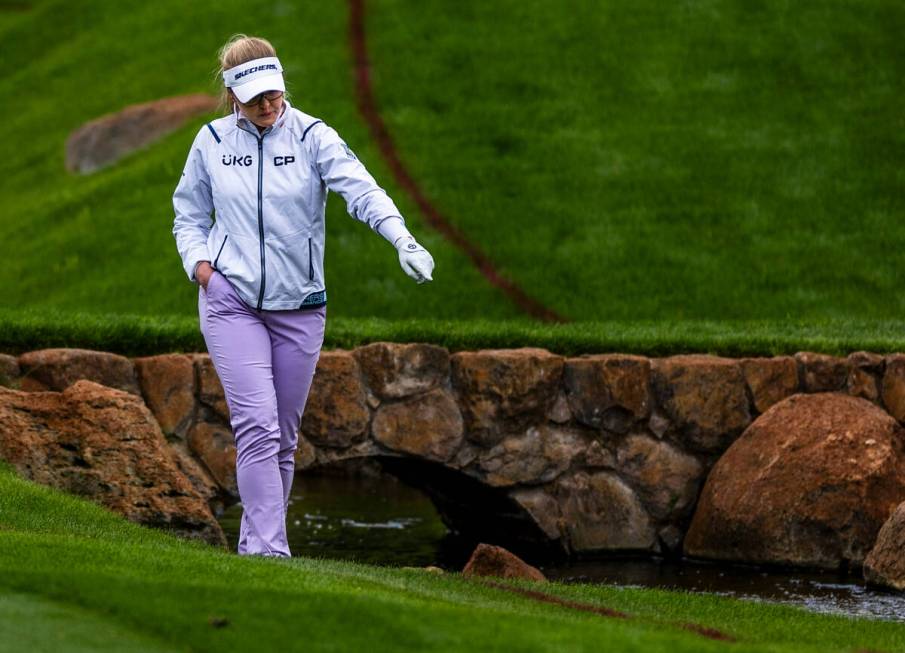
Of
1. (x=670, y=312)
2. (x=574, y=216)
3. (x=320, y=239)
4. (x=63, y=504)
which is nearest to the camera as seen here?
(x=320, y=239)

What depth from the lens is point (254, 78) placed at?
23.6 feet

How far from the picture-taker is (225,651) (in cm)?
490

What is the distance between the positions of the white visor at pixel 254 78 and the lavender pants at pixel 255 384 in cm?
89

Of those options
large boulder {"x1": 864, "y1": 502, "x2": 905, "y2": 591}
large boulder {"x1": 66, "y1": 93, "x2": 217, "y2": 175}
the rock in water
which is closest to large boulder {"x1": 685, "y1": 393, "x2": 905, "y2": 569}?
large boulder {"x1": 864, "y1": 502, "x2": 905, "y2": 591}

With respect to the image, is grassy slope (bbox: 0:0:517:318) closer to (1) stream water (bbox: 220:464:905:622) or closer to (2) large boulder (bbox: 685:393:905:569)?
(1) stream water (bbox: 220:464:905:622)

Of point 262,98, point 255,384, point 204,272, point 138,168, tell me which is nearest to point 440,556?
point 255,384

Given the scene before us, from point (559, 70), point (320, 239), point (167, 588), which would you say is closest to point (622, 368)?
point (320, 239)

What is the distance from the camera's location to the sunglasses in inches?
284

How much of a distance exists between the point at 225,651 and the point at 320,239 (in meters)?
2.96

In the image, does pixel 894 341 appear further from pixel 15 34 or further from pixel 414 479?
pixel 15 34

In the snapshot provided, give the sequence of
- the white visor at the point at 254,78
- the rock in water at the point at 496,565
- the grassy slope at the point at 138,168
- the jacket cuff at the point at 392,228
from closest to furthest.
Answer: the jacket cuff at the point at 392,228, the white visor at the point at 254,78, the rock in water at the point at 496,565, the grassy slope at the point at 138,168

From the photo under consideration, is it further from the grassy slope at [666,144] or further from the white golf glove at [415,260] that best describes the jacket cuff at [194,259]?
the grassy slope at [666,144]

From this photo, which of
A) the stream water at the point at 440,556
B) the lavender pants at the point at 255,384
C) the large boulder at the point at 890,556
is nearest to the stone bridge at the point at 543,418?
the stream water at the point at 440,556

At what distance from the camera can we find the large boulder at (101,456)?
8820 mm
